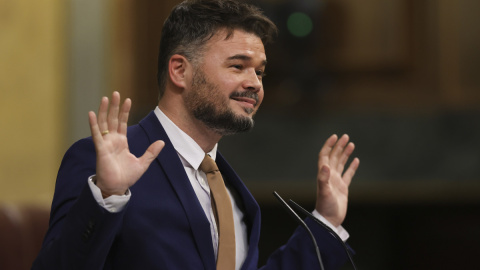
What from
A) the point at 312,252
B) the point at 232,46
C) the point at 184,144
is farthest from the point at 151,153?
the point at 312,252

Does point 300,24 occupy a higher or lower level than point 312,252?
higher

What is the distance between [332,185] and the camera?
1696 mm

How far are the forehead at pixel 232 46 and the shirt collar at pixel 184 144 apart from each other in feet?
0.54

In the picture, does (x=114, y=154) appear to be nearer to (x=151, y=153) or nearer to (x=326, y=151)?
(x=151, y=153)

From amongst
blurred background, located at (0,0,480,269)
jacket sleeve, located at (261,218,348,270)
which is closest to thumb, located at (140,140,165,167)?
jacket sleeve, located at (261,218,348,270)

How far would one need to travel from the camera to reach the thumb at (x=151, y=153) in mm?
1248

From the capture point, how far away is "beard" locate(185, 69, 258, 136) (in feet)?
5.02

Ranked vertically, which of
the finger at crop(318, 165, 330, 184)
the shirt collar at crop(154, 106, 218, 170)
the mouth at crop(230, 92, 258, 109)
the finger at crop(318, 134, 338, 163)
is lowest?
the finger at crop(318, 165, 330, 184)

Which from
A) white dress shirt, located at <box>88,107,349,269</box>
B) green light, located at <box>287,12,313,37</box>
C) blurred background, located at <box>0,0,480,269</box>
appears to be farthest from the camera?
green light, located at <box>287,12,313,37</box>

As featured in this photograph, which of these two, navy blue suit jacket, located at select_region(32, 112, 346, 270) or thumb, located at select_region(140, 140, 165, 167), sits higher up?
thumb, located at select_region(140, 140, 165, 167)

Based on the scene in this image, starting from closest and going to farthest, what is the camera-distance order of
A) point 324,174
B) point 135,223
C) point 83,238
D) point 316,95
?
1. point 83,238
2. point 135,223
3. point 324,174
4. point 316,95

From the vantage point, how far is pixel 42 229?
214 cm

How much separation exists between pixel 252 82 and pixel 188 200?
30 centimetres

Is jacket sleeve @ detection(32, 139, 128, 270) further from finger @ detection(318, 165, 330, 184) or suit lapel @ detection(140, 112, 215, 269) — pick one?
finger @ detection(318, 165, 330, 184)
